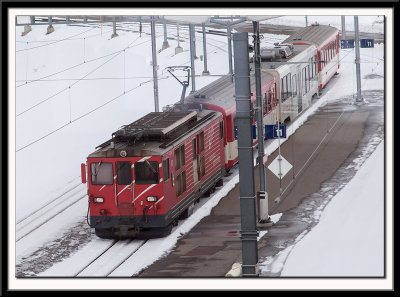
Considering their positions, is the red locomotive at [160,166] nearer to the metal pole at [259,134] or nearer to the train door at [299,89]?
the metal pole at [259,134]

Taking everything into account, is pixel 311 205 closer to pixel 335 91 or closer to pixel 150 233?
pixel 150 233

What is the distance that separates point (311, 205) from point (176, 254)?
4.68m

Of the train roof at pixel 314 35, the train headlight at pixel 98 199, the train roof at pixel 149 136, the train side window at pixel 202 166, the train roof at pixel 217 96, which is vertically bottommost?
the train headlight at pixel 98 199

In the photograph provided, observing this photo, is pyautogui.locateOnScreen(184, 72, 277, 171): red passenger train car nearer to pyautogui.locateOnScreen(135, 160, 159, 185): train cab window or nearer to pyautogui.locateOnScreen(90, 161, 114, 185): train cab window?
pyautogui.locateOnScreen(135, 160, 159, 185): train cab window

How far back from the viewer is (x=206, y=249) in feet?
93.5

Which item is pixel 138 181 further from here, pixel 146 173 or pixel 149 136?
pixel 149 136

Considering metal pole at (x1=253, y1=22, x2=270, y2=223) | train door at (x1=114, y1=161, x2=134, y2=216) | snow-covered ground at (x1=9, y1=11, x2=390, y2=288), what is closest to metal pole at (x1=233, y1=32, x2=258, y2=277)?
snow-covered ground at (x1=9, y1=11, x2=390, y2=288)

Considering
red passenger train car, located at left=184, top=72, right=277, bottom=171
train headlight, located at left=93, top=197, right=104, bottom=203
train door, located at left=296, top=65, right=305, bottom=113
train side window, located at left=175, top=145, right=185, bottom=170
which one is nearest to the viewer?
train headlight, located at left=93, top=197, right=104, bottom=203

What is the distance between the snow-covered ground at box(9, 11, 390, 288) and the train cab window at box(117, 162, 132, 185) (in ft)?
5.37

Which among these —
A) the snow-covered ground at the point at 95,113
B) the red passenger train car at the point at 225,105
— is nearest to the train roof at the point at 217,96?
the red passenger train car at the point at 225,105

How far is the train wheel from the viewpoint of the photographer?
29630 mm

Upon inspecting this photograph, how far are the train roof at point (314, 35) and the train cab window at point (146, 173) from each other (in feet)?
53.7

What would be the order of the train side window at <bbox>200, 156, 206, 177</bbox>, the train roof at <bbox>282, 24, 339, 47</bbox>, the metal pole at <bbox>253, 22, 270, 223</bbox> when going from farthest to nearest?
the train roof at <bbox>282, 24, 339, 47</bbox> → the train side window at <bbox>200, 156, 206, 177</bbox> → the metal pole at <bbox>253, 22, 270, 223</bbox>

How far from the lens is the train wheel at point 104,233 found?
2963cm
